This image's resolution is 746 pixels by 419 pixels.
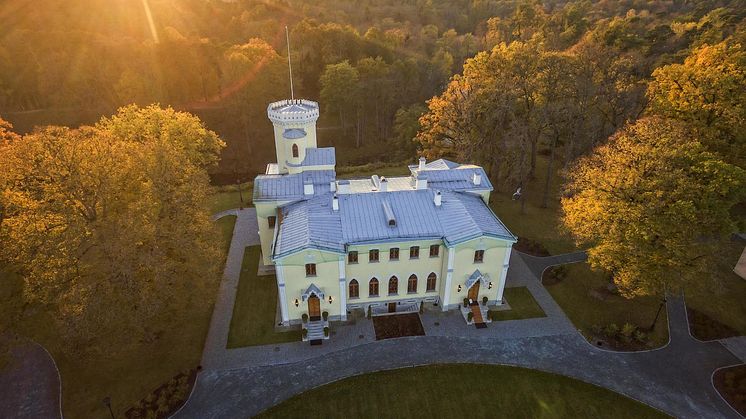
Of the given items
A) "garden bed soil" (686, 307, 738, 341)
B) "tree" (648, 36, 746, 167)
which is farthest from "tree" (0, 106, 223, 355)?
"tree" (648, 36, 746, 167)

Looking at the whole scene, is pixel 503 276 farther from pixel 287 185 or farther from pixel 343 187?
pixel 287 185

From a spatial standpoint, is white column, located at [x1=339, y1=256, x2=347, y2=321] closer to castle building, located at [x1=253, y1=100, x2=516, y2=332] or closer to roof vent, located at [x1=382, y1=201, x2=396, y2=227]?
castle building, located at [x1=253, y1=100, x2=516, y2=332]

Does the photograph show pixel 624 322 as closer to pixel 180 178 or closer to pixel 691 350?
pixel 691 350

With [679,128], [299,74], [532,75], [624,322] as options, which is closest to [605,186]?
[679,128]

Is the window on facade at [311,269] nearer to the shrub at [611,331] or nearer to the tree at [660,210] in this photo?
the tree at [660,210]

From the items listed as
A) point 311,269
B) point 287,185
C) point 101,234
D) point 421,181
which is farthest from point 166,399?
point 421,181

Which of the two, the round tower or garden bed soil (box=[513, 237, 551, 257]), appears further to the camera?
garden bed soil (box=[513, 237, 551, 257])
